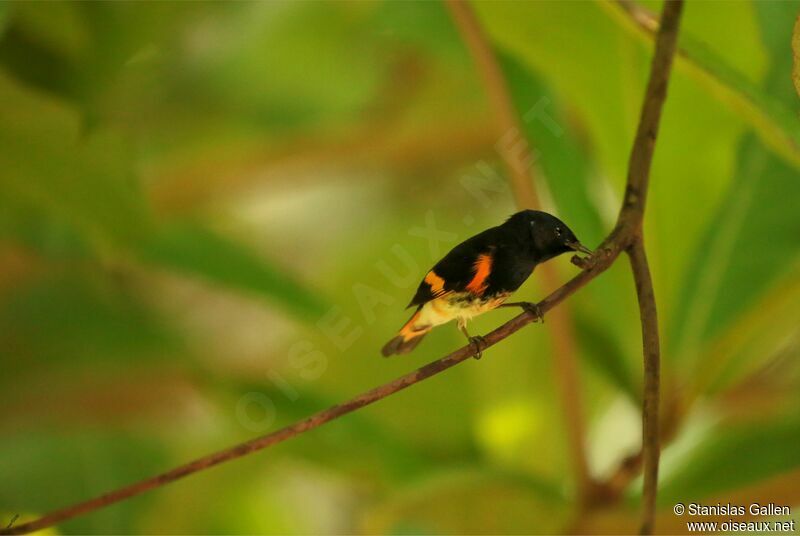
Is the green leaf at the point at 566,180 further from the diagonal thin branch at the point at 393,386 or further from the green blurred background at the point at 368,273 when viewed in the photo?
the diagonal thin branch at the point at 393,386

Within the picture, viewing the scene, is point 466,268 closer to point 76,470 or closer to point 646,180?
point 646,180

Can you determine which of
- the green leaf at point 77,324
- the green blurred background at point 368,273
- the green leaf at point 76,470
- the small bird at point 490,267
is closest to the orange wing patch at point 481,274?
→ the small bird at point 490,267

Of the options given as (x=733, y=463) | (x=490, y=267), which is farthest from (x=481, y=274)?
(x=733, y=463)

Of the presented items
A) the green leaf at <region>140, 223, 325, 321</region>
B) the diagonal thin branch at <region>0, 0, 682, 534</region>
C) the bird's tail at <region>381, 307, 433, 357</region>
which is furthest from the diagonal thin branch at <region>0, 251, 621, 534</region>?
the green leaf at <region>140, 223, 325, 321</region>

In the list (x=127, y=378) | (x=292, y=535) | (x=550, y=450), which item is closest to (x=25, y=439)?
(x=127, y=378)

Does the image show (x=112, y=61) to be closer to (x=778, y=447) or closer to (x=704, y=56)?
(x=704, y=56)

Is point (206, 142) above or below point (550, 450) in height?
above
